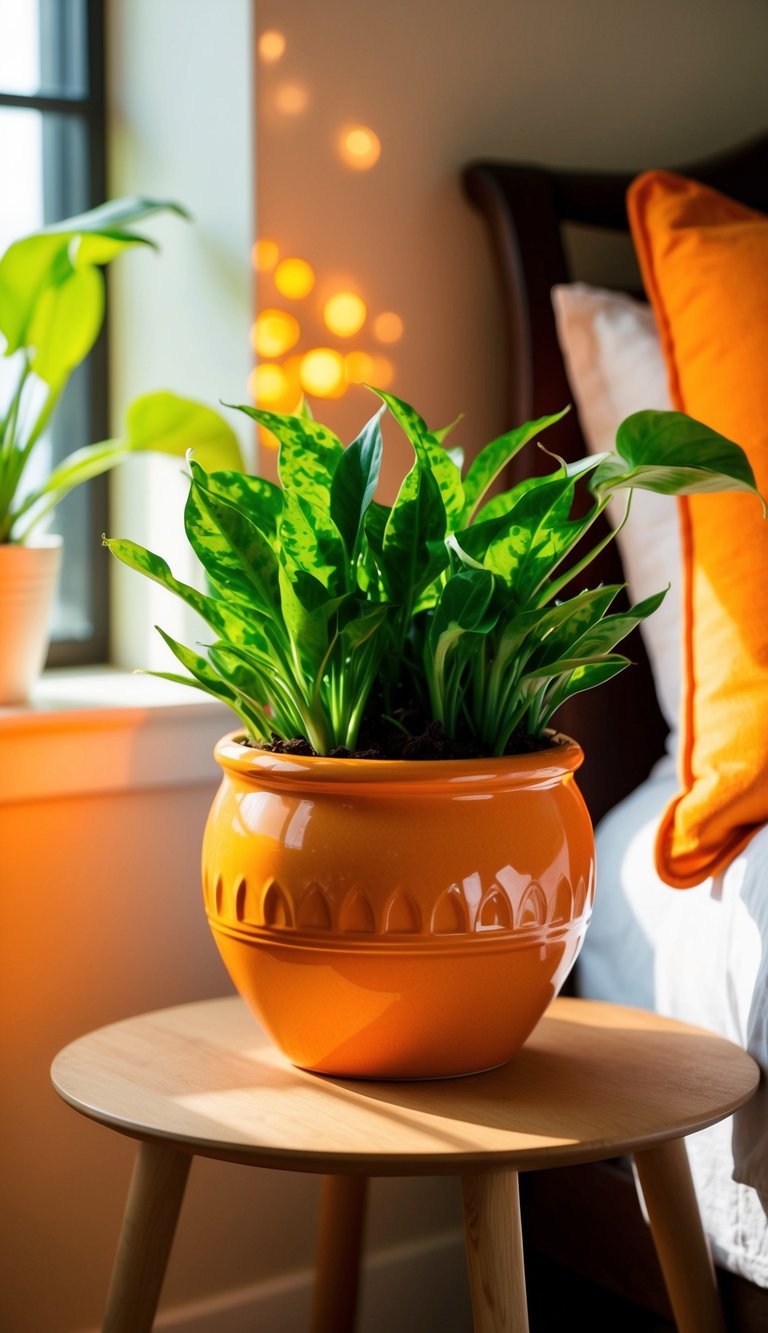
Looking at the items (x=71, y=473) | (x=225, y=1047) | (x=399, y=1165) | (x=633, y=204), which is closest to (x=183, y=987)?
(x=225, y=1047)

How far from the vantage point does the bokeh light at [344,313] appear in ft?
4.54

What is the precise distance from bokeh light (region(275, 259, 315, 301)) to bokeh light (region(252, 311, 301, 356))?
0.02m

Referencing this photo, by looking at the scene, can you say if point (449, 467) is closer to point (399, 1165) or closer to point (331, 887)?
point (331, 887)

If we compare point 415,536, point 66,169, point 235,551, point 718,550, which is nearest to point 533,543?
point 415,536

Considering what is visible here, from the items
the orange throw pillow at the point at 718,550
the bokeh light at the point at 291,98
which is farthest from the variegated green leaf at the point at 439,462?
the bokeh light at the point at 291,98

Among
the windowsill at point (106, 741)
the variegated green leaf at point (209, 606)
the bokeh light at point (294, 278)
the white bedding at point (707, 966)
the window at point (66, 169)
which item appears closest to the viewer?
the variegated green leaf at point (209, 606)

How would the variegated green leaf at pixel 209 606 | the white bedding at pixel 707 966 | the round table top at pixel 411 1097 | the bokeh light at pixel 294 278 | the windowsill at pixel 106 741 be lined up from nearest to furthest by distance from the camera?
the round table top at pixel 411 1097 → the variegated green leaf at pixel 209 606 → the white bedding at pixel 707 966 → the windowsill at pixel 106 741 → the bokeh light at pixel 294 278

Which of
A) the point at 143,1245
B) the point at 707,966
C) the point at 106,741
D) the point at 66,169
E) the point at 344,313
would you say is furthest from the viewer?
the point at 66,169

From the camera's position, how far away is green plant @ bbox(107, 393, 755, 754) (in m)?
0.89

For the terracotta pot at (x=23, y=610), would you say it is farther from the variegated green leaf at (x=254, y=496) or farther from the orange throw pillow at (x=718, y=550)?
the orange throw pillow at (x=718, y=550)

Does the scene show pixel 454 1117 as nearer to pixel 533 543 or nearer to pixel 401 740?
pixel 401 740

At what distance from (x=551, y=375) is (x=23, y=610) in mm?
537

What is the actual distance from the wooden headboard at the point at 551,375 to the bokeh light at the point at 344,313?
0.15 meters

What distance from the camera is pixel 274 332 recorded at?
53.7 inches
